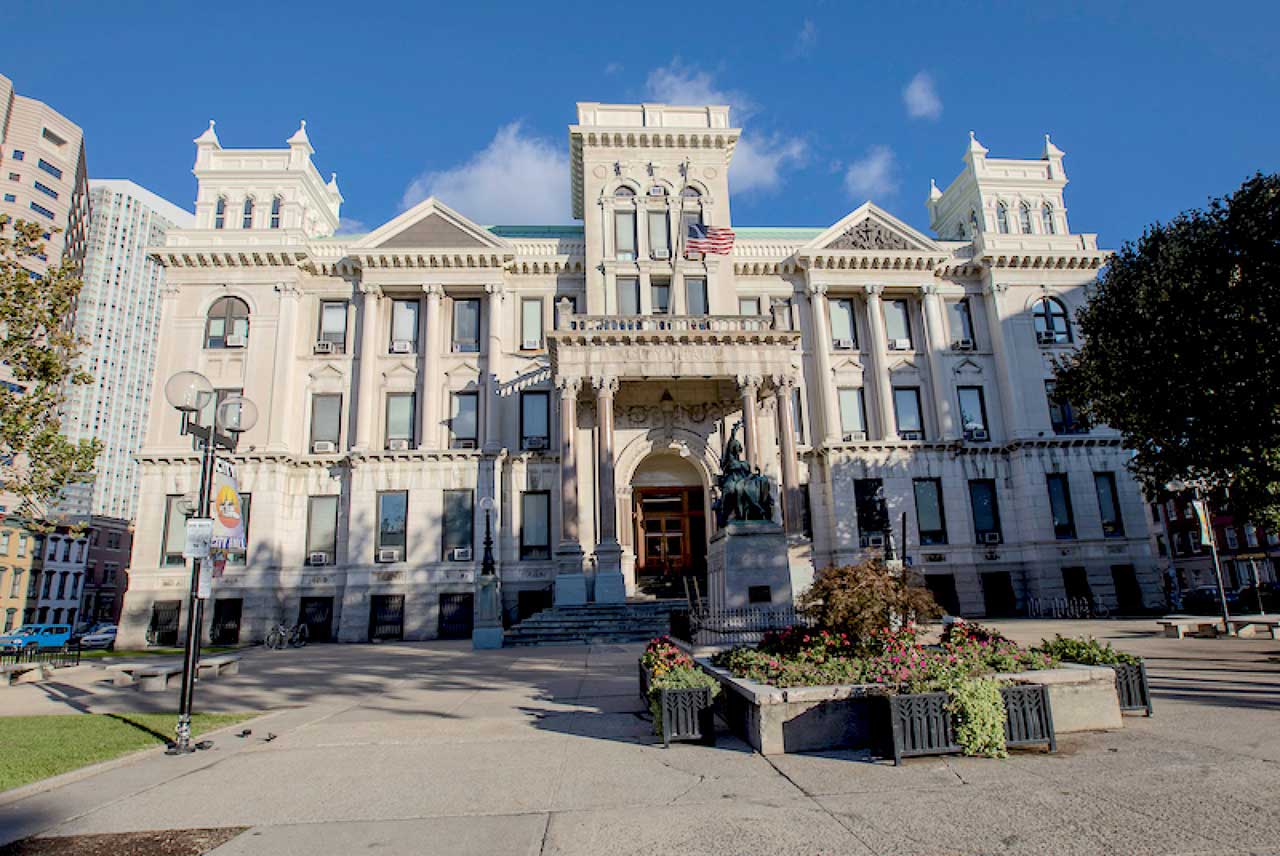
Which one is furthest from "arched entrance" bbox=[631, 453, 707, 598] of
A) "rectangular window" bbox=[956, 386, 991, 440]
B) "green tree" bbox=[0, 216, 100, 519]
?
"green tree" bbox=[0, 216, 100, 519]

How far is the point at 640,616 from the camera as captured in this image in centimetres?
2527

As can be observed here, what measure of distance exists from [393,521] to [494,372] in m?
7.91

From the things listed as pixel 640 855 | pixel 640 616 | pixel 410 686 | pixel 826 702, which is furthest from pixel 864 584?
pixel 640 616

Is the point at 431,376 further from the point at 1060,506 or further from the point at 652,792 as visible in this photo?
the point at 1060,506

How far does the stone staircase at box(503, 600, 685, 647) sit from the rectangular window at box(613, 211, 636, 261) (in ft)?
53.9

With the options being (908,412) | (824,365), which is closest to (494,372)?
(824,365)

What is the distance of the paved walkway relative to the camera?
5.45 metres

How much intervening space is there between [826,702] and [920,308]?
31819 mm

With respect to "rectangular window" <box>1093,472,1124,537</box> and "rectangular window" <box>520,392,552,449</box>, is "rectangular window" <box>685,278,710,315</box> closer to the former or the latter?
"rectangular window" <box>520,392,552,449</box>

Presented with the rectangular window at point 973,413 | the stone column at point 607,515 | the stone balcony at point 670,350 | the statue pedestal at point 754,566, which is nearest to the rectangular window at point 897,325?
the rectangular window at point 973,413

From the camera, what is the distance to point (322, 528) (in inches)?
1252

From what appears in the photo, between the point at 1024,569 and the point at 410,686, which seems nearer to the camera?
the point at 410,686

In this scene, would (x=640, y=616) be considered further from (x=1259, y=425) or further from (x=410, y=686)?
(x=1259, y=425)

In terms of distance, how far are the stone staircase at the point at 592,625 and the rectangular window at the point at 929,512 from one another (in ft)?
46.5
